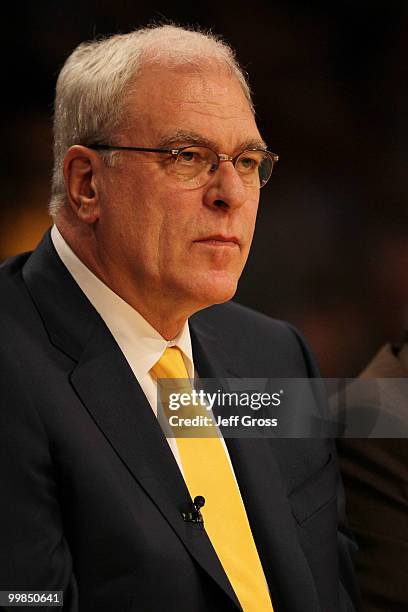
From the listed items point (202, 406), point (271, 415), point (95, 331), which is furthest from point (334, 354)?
point (95, 331)

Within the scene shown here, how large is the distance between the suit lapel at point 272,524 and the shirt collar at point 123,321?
0.24 metres

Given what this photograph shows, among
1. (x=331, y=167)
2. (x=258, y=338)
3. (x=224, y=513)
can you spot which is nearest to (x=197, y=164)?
(x=258, y=338)

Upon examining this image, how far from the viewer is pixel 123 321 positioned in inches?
69.6

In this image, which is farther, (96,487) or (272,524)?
(272,524)

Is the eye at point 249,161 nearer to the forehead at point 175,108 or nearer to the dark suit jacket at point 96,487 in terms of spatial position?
the forehead at point 175,108

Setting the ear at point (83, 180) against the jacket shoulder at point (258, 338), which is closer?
the ear at point (83, 180)

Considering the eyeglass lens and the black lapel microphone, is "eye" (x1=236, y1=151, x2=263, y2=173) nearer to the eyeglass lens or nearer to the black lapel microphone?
the eyeglass lens

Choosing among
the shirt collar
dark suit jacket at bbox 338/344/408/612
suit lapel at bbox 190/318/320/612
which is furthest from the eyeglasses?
dark suit jacket at bbox 338/344/408/612

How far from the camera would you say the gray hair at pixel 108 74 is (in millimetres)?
1763

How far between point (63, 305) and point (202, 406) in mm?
359

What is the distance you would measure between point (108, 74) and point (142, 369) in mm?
568

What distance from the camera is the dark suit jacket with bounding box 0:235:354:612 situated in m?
1.46

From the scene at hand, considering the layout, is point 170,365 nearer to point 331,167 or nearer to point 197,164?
point 197,164

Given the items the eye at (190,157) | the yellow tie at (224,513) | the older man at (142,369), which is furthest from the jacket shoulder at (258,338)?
the eye at (190,157)
